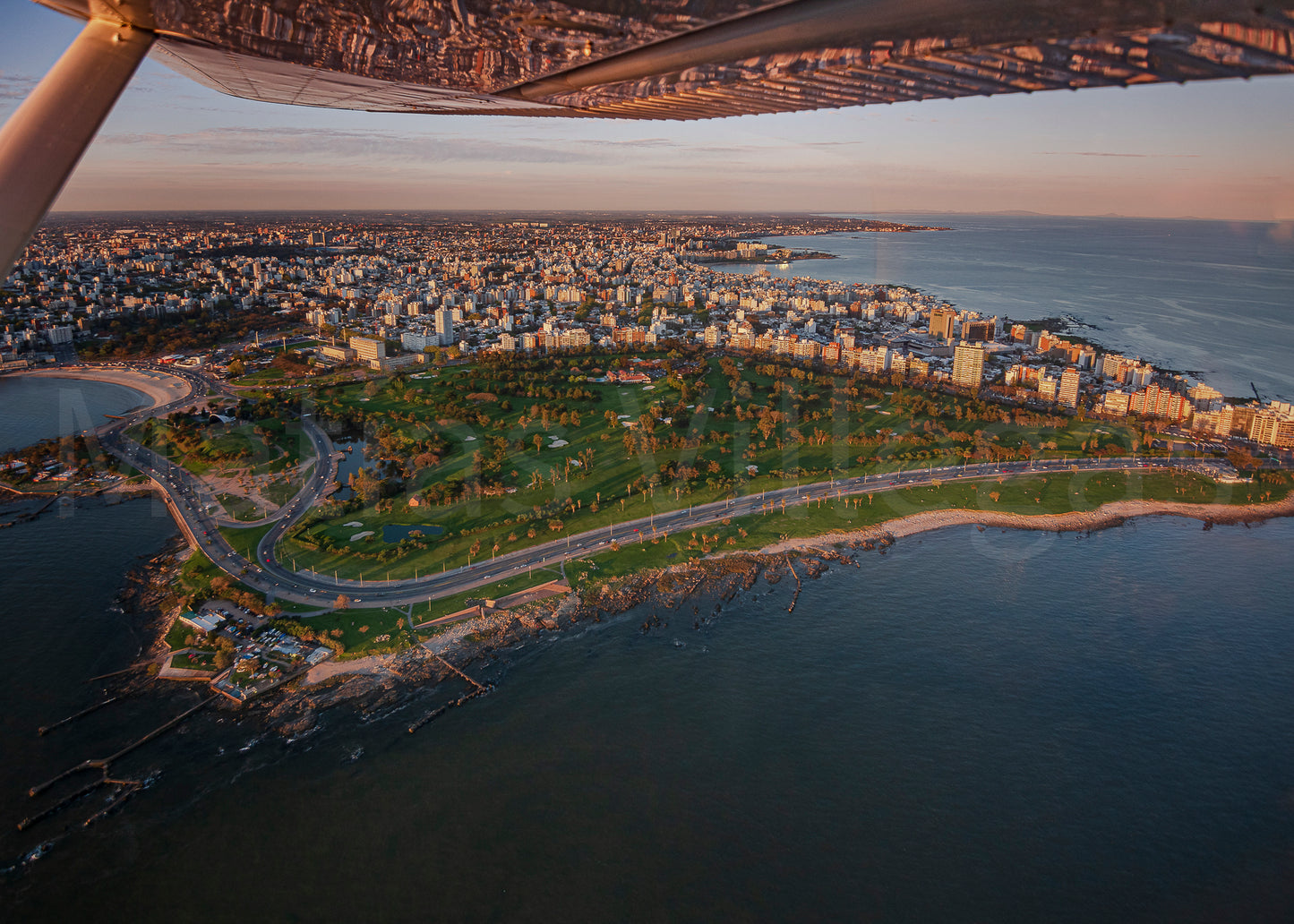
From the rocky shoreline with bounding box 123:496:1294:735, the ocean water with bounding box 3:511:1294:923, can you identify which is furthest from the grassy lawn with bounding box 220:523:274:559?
the ocean water with bounding box 3:511:1294:923

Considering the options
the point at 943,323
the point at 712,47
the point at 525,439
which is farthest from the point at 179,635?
the point at 943,323

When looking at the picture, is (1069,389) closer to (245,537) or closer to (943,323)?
(943,323)

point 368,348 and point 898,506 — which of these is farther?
point 368,348

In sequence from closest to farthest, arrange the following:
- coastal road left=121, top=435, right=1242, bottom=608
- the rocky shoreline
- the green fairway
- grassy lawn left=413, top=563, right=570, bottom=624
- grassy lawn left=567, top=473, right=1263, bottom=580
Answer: the rocky shoreline → grassy lawn left=413, top=563, right=570, bottom=624 → coastal road left=121, top=435, right=1242, bottom=608 → grassy lawn left=567, top=473, right=1263, bottom=580 → the green fairway

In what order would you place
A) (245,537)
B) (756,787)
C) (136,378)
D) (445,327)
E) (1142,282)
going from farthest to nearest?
1. (1142,282)
2. (445,327)
3. (136,378)
4. (245,537)
5. (756,787)

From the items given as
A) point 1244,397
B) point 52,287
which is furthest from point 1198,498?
point 52,287

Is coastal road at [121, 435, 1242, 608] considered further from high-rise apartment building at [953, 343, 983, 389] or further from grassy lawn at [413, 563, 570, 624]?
high-rise apartment building at [953, 343, 983, 389]

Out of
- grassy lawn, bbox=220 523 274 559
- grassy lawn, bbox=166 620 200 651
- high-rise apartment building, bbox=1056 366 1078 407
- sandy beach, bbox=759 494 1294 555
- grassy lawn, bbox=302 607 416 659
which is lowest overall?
grassy lawn, bbox=166 620 200 651
